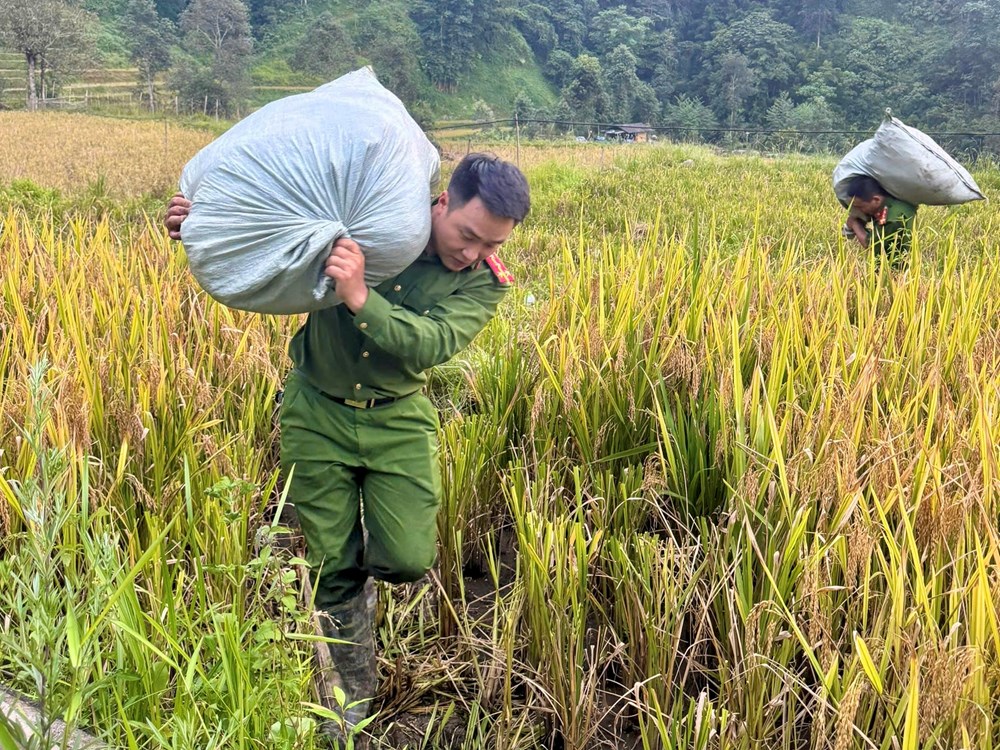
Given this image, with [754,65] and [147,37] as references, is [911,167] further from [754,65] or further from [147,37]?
[754,65]

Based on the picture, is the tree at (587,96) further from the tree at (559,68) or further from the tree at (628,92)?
the tree at (559,68)

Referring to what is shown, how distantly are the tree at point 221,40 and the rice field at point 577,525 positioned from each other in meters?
34.9

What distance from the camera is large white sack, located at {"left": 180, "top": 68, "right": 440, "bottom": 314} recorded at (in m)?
1.24

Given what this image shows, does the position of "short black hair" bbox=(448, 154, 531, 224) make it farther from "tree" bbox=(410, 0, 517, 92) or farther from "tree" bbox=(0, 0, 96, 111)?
"tree" bbox=(410, 0, 517, 92)

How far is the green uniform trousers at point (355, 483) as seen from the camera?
1.51m

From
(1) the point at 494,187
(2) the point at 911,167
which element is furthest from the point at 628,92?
(1) the point at 494,187

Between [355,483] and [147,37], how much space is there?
45.6 m

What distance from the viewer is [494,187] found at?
1.37m

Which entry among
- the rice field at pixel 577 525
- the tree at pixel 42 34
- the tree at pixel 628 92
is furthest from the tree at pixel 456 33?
the rice field at pixel 577 525

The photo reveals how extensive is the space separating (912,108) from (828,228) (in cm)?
3680

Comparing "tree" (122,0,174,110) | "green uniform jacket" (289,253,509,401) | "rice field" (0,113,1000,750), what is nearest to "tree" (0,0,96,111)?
"tree" (122,0,174,110)

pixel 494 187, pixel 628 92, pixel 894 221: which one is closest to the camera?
pixel 494 187

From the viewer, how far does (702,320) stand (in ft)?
7.29

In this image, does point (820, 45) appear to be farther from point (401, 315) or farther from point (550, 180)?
point (401, 315)
